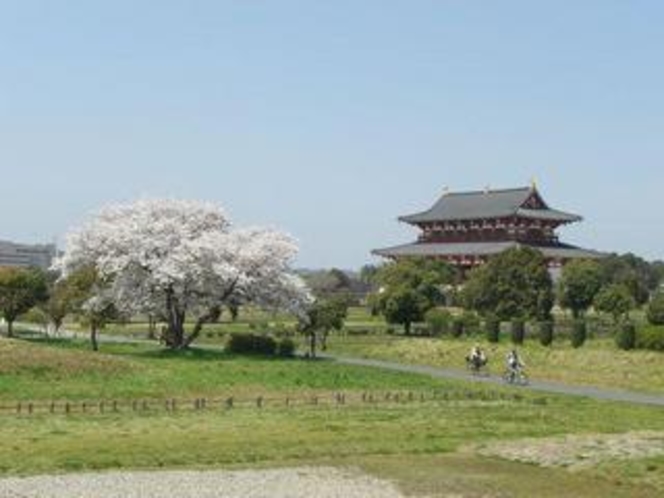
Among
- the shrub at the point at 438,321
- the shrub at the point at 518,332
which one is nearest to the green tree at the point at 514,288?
the shrub at the point at 438,321

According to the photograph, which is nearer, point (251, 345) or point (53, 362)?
point (53, 362)

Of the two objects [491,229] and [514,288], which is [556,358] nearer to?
[514,288]

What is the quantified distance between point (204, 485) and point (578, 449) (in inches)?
497

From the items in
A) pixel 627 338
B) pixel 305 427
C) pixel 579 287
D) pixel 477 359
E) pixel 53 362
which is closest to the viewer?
pixel 305 427

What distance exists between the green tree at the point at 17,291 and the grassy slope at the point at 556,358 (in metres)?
26.4

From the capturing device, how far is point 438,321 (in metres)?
78.9

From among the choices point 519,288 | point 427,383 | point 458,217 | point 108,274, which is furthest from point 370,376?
point 458,217

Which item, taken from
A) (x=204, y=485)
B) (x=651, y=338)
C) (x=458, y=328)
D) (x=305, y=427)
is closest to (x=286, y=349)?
(x=458, y=328)

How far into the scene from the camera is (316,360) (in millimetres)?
66875

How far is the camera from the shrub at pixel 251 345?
237 feet

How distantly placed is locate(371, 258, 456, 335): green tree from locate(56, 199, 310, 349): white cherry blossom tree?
40.0 feet

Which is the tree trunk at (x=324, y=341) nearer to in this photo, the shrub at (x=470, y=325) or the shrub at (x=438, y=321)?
the shrub at (x=438, y=321)

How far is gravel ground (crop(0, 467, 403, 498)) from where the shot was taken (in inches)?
1028

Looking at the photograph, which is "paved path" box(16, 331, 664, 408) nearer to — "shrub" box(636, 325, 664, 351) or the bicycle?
the bicycle
